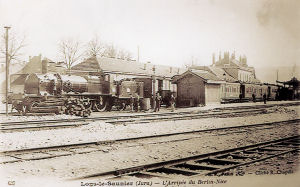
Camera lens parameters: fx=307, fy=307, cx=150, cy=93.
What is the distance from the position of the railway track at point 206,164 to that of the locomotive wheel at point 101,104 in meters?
9.67

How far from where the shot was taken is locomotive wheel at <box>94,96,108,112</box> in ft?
47.5

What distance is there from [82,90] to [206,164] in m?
9.47

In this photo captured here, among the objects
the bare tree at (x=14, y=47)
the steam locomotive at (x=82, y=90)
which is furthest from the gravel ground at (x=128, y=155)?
the steam locomotive at (x=82, y=90)

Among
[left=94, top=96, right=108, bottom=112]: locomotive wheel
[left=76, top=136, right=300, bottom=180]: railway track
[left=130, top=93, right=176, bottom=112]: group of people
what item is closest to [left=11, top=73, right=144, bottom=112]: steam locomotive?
[left=94, top=96, right=108, bottom=112]: locomotive wheel

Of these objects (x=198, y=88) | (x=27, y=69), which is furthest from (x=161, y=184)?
(x=198, y=88)

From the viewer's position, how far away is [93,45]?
7.24m

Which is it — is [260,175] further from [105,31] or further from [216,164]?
[105,31]

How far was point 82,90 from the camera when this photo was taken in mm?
13195

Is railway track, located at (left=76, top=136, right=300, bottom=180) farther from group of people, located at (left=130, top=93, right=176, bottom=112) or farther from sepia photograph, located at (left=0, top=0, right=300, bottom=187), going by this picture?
group of people, located at (left=130, top=93, right=176, bottom=112)

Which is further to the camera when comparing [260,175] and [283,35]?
[283,35]

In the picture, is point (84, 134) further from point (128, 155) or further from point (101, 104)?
point (101, 104)

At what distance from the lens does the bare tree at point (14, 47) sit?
18.8 feet

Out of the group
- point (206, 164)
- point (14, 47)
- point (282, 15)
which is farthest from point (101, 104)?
point (206, 164)

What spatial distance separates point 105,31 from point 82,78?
7775mm
